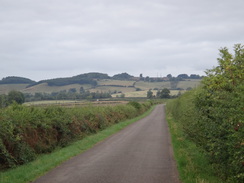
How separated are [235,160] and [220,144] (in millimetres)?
1238

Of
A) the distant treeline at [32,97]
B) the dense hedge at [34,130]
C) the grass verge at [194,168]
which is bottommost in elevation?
the grass verge at [194,168]

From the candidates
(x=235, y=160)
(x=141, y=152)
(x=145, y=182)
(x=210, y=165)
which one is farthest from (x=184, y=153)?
(x=235, y=160)

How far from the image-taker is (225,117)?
26.6 ft

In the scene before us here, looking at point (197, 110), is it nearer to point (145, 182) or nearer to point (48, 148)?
point (145, 182)

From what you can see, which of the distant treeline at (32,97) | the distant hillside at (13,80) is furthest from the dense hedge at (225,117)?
the distant hillside at (13,80)

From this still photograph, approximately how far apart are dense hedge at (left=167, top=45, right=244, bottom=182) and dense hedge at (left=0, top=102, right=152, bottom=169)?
758 centimetres

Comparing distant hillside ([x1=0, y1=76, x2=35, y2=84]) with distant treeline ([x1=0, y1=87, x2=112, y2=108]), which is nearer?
distant treeline ([x1=0, y1=87, x2=112, y2=108])

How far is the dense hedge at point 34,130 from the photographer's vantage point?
487 inches

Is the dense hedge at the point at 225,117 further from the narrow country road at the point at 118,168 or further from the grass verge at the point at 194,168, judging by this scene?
the narrow country road at the point at 118,168

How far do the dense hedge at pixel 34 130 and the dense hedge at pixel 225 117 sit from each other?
758 centimetres

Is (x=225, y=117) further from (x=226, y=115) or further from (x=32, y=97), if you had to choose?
(x=32, y=97)

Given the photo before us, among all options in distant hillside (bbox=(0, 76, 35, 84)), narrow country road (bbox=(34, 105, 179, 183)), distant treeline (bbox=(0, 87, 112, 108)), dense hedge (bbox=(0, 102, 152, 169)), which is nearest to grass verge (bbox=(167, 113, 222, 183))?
narrow country road (bbox=(34, 105, 179, 183))

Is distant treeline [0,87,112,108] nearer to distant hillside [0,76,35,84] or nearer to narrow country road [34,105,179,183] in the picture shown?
narrow country road [34,105,179,183]

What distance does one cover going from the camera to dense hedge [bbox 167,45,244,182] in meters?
7.10
